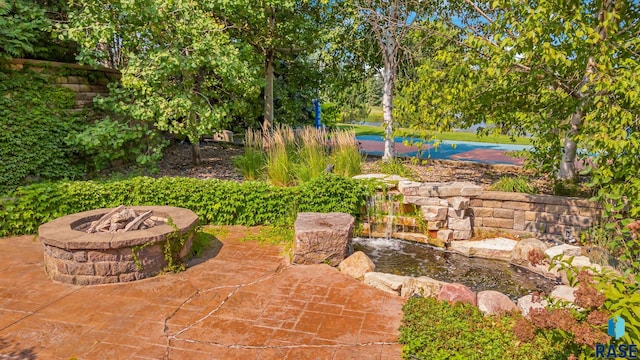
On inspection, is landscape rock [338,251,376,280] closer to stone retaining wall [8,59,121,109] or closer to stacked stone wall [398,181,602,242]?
stacked stone wall [398,181,602,242]

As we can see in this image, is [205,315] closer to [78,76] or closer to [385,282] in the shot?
[385,282]

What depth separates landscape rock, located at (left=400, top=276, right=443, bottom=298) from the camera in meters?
4.16

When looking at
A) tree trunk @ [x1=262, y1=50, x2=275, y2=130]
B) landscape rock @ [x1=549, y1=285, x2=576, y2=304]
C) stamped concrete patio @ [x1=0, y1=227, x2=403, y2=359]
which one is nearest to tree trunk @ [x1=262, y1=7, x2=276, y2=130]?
tree trunk @ [x1=262, y1=50, x2=275, y2=130]

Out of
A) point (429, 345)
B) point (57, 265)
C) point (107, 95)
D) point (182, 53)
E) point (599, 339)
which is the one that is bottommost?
point (429, 345)

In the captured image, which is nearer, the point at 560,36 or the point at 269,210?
the point at 560,36

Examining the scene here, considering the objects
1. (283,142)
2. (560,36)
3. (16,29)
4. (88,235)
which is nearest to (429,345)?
(88,235)

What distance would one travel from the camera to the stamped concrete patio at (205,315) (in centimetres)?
326

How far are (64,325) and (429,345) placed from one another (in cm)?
325

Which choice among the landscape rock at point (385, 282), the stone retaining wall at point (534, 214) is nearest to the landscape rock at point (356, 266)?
the landscape rock at point (385, 282)

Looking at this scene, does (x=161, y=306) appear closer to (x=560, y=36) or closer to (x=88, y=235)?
(x=88, y=235)

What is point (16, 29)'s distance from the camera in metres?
6.70

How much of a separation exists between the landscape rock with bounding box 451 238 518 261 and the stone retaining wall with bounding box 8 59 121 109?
302 inches

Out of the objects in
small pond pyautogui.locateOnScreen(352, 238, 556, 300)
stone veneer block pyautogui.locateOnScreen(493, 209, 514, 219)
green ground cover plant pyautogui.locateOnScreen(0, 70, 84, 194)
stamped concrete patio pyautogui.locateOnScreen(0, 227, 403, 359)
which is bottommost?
small pond pyautogui.locateOnScreen(352, 238, 556, 300)

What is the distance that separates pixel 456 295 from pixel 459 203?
284 centimetres
